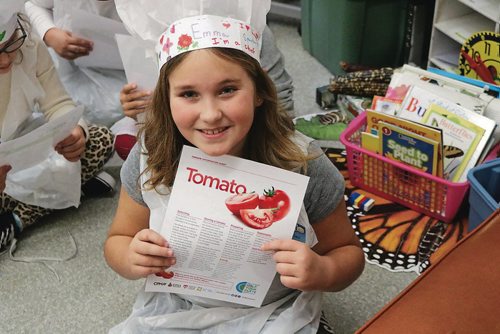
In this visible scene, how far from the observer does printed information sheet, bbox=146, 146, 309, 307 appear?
0.89 m

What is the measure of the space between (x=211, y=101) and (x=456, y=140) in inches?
34.1

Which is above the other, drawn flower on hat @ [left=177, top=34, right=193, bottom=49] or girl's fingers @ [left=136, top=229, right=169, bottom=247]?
drawn flower on hat @ [left=177, top=34, right=193, bottom=49]

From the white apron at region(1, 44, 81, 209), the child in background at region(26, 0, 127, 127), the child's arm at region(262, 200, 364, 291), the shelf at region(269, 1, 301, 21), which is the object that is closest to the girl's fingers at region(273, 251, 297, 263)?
the child's arm at region(262, 200, 364, 291)

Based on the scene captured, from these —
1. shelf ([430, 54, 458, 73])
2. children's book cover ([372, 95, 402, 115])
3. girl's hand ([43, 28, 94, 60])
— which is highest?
girl's hand ([43, 28, 94, 60])

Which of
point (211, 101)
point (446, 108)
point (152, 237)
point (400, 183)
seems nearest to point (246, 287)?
point (152, 237)

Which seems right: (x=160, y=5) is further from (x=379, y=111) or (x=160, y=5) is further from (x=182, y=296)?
(x=379, y=111)

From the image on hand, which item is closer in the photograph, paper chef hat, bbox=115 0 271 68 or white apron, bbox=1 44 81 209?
paper chef hat, bbox=115 0 271 68

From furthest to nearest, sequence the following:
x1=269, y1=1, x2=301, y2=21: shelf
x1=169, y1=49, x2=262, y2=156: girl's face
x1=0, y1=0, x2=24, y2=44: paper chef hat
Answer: x1=269, y1=1, x2=301, y2=21: shelf, x1=0, y1=0, x2=24, y2=44: paper chef hat, x1=169, y1=49, x2=262, y2=156: girl's face

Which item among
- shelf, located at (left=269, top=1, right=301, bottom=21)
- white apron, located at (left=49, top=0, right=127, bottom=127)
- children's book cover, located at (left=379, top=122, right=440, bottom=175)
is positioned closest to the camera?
children's book cover, located at (left=379, top=122, right=440, bottom=175)

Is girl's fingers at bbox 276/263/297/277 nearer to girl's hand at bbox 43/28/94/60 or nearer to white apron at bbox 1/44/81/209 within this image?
white apron at bbox 1/44/81/209

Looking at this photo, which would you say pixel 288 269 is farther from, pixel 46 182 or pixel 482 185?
pixel 46 182

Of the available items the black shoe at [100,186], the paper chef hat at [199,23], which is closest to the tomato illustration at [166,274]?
the paper chef hat at [199,23]

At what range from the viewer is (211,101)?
0.85 metres

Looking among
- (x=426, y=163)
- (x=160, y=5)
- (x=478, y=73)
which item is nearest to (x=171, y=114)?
(x=160, y=5)
